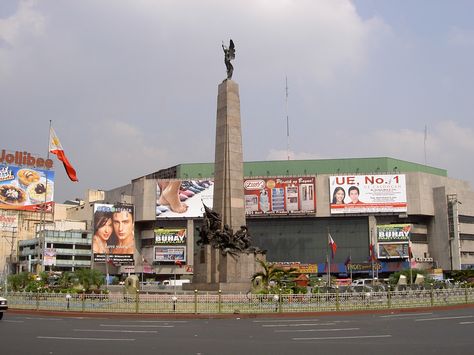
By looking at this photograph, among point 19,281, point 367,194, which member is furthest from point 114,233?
point 19,281

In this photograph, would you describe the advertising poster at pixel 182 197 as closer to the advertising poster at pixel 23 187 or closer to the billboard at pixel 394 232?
the advertising poster at pixel 23 187

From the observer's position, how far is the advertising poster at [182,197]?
9375 centimetres

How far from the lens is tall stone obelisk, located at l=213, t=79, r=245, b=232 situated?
33.3 meters

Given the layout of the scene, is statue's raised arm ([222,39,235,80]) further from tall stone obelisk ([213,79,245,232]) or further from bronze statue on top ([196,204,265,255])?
bronze statue on top ([196,204,265,255])

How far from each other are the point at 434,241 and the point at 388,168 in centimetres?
1507

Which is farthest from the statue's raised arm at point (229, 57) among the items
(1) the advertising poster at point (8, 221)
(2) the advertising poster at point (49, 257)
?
(1) the advertising poster at point (8, 221)

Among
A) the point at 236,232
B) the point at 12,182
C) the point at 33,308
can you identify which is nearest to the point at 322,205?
the point at 12,182

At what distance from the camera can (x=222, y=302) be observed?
23250 mm

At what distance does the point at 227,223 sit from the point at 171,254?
206 feet

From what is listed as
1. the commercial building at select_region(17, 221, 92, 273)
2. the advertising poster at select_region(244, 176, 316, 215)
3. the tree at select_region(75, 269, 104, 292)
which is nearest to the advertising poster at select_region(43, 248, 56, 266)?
the commercial building at select_region(17, 221, 92, 273)

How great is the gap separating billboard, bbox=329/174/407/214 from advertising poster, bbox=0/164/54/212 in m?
50.1

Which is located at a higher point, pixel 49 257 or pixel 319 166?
pixel 319 166

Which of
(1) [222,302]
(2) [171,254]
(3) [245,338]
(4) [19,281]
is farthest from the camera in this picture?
(2) [171,254]

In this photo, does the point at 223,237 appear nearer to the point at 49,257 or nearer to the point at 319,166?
the point at 49,257
